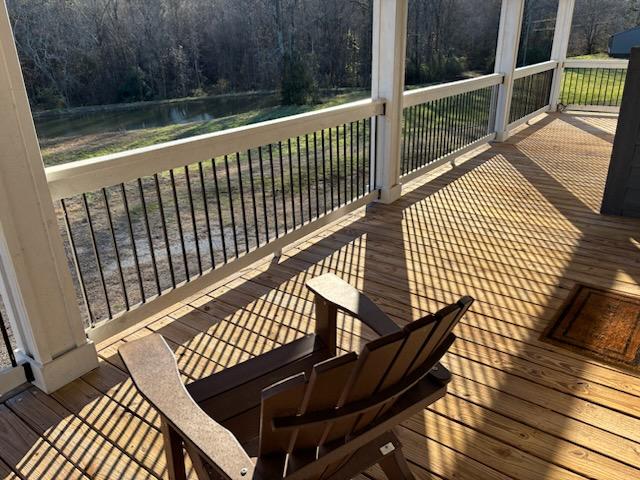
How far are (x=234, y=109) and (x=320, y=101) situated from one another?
0.94m

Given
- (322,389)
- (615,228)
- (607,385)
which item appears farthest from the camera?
(615,228)

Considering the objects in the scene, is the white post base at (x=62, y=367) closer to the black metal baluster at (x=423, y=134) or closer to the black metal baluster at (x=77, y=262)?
the black metal baluster at (x=77, y=262)

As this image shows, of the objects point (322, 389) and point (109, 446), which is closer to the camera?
point (322, 389)

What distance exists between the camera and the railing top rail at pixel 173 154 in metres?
2.06

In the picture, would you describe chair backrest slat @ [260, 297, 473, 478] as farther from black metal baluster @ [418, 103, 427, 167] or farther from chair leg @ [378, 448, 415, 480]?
black metal baluster @ [418, 103, 427, 167]

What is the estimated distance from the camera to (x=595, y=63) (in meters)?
8.46

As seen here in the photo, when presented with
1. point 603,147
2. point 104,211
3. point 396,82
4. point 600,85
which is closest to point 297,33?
point 396,82

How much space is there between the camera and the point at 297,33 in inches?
122

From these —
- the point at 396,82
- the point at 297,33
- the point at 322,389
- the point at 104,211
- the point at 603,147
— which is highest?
the point at 297,33

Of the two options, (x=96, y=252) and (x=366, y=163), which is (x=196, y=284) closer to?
(x=96, y=252)

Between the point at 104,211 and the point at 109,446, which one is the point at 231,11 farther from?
the point at 109,446

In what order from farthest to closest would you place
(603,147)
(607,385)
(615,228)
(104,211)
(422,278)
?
(603,147), (615,228), (422,278), (104,211), (607,385)

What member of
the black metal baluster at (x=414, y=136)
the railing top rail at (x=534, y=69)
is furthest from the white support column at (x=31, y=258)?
the railing top rail at (x=534, y=69)

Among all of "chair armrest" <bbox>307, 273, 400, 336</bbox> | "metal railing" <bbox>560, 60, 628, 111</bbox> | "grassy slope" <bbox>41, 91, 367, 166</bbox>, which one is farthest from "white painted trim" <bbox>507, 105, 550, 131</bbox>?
"chair armrest" <bbox>307, 273, 400, 336</bbox>
